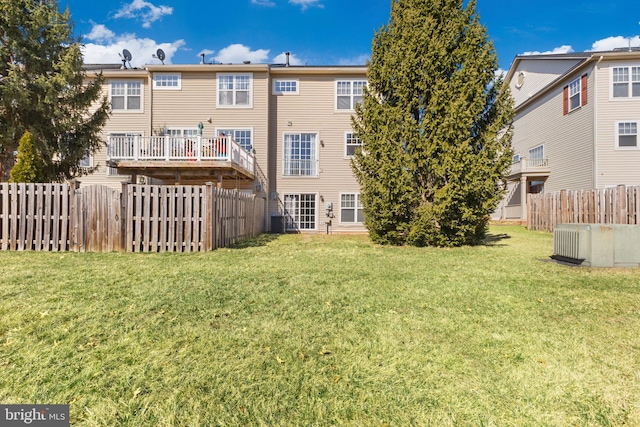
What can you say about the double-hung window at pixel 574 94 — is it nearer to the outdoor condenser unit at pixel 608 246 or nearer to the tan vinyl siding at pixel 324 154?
the tan vinyl siding at pixel 324 154

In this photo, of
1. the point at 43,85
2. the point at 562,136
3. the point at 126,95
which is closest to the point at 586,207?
the point at 562,136

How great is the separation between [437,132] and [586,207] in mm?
7973

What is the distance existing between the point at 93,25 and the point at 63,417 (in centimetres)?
1802

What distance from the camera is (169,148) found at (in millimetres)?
12164

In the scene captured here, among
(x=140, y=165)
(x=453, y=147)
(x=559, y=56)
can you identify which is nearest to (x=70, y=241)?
(x=140, y=165)

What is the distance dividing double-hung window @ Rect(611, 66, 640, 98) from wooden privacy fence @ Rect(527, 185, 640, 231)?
6460 millimetres

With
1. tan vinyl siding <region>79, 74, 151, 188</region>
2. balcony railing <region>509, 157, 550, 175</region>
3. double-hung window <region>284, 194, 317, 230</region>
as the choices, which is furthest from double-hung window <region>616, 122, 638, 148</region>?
tan vinyl siding <region>79, 74, 151, 188</region>

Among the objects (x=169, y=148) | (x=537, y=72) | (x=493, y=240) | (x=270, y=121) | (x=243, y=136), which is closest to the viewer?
(x=493, y=240)

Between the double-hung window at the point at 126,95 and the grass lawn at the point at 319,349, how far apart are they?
1330 cm

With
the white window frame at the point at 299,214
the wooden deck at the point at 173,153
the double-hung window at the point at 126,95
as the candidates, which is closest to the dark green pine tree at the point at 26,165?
the wooden deck at the point at 173,153

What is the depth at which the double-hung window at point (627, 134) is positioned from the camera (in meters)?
15.6

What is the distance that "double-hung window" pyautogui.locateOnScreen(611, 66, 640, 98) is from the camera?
611 inches

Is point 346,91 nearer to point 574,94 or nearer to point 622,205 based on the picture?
point 622,205

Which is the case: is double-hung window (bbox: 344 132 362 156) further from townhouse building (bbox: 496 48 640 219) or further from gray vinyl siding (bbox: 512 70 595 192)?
gray vinyl siding (bbox: 512 70 595 192)
